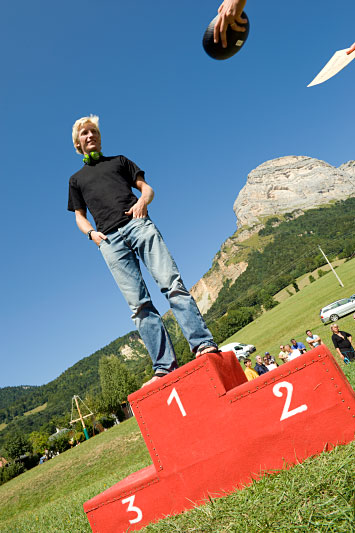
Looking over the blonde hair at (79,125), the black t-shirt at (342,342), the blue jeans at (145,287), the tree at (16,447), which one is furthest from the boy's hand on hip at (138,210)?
the tree at (16,447)

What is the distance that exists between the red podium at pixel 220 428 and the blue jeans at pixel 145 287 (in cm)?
45

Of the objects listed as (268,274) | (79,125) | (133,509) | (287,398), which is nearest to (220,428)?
(287,398)

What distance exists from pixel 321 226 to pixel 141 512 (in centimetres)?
17546

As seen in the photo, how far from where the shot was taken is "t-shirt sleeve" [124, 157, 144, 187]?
14.9 feet

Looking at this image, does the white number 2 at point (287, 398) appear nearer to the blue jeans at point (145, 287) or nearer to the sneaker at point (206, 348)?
the sneaker at point (206, 348)

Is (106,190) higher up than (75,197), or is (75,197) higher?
(75,197)

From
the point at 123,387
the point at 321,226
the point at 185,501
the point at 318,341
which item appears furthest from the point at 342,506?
the point at 321,226

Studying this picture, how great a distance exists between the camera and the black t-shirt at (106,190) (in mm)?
4246

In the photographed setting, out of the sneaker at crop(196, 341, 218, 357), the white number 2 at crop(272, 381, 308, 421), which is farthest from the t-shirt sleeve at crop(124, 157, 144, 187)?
the white number 2 at crop(272, 381, 308, 421)

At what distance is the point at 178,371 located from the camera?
329 centimetres

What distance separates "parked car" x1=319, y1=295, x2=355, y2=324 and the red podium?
112 ft

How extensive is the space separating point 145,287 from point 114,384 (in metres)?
71.3

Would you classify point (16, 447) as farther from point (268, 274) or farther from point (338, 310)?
point (268, 274)

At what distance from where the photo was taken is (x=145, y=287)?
4.14m
